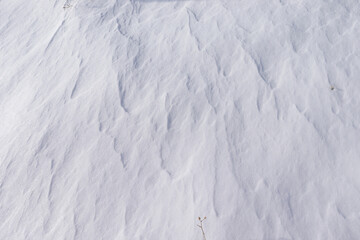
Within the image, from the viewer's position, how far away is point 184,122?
8.88 feet

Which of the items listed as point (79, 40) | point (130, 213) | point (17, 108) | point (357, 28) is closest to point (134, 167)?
point (130, 213)

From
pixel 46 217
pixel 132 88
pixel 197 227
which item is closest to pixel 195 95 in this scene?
pixel 132 88

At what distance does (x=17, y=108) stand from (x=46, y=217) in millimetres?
1148

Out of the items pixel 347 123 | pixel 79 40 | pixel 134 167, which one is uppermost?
pixel 79 40

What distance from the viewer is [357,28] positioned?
10.1 feet

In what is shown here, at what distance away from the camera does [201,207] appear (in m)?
2.32

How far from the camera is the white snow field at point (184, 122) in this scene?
7.60ft

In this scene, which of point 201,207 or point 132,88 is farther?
point 132,88

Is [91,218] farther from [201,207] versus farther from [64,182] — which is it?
[201,207]

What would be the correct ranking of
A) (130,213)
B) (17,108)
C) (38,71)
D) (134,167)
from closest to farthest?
(130,213) → (134,167) → (17,108) → (38,71)

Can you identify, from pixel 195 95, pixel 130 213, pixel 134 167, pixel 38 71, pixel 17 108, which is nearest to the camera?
pixel 130 213

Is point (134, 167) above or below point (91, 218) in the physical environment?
above

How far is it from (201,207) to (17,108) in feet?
6.40

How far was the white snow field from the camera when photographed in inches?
91.2
